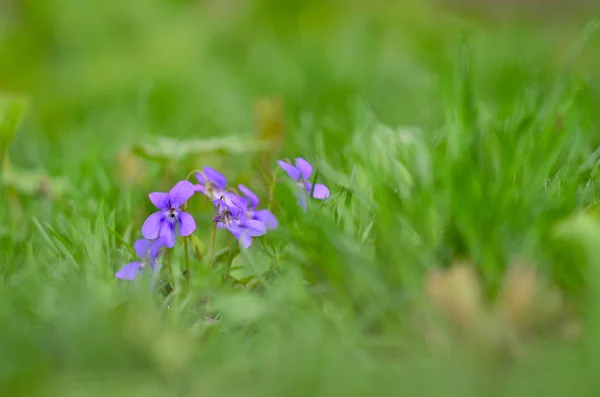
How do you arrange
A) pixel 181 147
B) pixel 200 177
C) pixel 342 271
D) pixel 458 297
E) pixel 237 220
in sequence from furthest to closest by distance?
pixel 181 147 → pixel 200 177 → pixel 237 220 → pixel 342 271 → pixel 458 297

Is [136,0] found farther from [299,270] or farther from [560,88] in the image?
[299,270]

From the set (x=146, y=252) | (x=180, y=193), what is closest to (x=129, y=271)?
(x=146, y=252)

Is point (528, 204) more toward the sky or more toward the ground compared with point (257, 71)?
more toward the ground

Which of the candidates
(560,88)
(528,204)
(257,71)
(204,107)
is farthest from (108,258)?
(257,71)

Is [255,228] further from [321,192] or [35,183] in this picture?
[35,183]

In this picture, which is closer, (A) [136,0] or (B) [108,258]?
(B) [108,258]

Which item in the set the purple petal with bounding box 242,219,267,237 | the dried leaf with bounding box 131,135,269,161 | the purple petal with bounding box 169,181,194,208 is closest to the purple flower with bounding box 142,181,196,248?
the purple petal with bounding box 169,181,194,208

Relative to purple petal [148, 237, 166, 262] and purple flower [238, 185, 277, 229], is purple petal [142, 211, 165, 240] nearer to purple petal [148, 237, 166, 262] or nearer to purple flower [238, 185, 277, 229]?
purple petal [148, 237, 166, 262]
